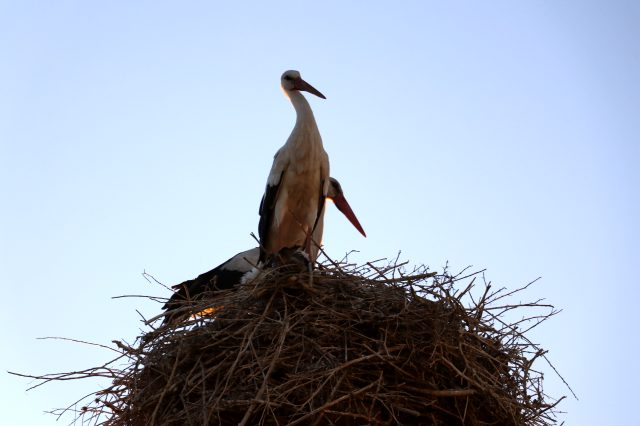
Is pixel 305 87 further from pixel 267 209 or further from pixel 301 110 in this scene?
pixel 267 209

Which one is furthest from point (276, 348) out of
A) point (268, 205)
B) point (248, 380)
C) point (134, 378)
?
point (268, 205)

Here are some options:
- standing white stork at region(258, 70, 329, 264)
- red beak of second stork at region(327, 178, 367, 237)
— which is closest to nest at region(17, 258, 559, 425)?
standing white stork at region(258, 70, 329, 264)

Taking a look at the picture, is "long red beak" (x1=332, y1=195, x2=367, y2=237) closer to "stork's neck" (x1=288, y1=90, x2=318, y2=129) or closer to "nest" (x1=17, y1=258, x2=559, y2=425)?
"stork's neck" (x1=288, y1=90, x2=318, y2=129)

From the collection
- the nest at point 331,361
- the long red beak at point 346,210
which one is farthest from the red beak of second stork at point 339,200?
the nest at point 331,361

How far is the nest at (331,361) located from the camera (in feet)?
12.7

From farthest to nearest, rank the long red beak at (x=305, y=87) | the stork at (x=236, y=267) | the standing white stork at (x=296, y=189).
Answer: the stork at (x=236, y=267) < the long red beak at (x=305, y=87) < the standing white stork at (x=296, y=189)

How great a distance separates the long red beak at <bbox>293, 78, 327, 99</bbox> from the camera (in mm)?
7312

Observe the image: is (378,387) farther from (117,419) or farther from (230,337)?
(117,419)

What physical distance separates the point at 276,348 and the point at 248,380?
0.58 feet

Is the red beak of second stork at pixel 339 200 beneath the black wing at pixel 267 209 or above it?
above

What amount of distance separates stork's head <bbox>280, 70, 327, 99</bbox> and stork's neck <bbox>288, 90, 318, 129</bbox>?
0.04 metres

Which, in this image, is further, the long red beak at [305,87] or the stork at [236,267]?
the stork at [236,267]

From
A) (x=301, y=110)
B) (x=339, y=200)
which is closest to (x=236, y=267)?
(x=339, y=200)

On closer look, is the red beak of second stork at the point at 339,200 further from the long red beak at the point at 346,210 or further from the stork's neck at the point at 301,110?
the stork's neck at the point at 301,110
